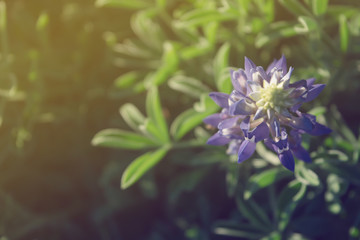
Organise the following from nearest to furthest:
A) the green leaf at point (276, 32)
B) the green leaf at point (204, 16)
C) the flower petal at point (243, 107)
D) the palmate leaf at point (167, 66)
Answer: the flower petal at point (243, 107) < the green leaf at point (276, 32) < the green leaf at point (204, 16) < the palmate leaf at point (167, 66)

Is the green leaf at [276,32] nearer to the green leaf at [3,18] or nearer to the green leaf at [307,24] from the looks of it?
the green leaf at [307,24]

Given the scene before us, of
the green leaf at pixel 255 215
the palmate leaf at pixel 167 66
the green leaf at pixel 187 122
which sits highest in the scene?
the palmate leaf at pixel 167 66

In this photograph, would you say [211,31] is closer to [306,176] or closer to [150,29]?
[150,29]

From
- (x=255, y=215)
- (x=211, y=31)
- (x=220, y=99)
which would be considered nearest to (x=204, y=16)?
(x=211, y=31)

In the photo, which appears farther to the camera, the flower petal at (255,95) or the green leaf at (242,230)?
the green leaf at (242,230)

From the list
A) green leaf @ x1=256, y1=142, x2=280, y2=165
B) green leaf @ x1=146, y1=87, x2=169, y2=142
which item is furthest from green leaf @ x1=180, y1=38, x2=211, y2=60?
green leaf @ x1=256, y1=142, x2=280, y2=165

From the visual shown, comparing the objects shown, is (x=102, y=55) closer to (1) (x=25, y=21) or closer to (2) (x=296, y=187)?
(1) (x=25, y=21)

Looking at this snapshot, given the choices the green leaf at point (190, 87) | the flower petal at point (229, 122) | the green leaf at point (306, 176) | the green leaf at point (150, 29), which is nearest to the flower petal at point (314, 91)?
the flower petal at point (229, 122)
